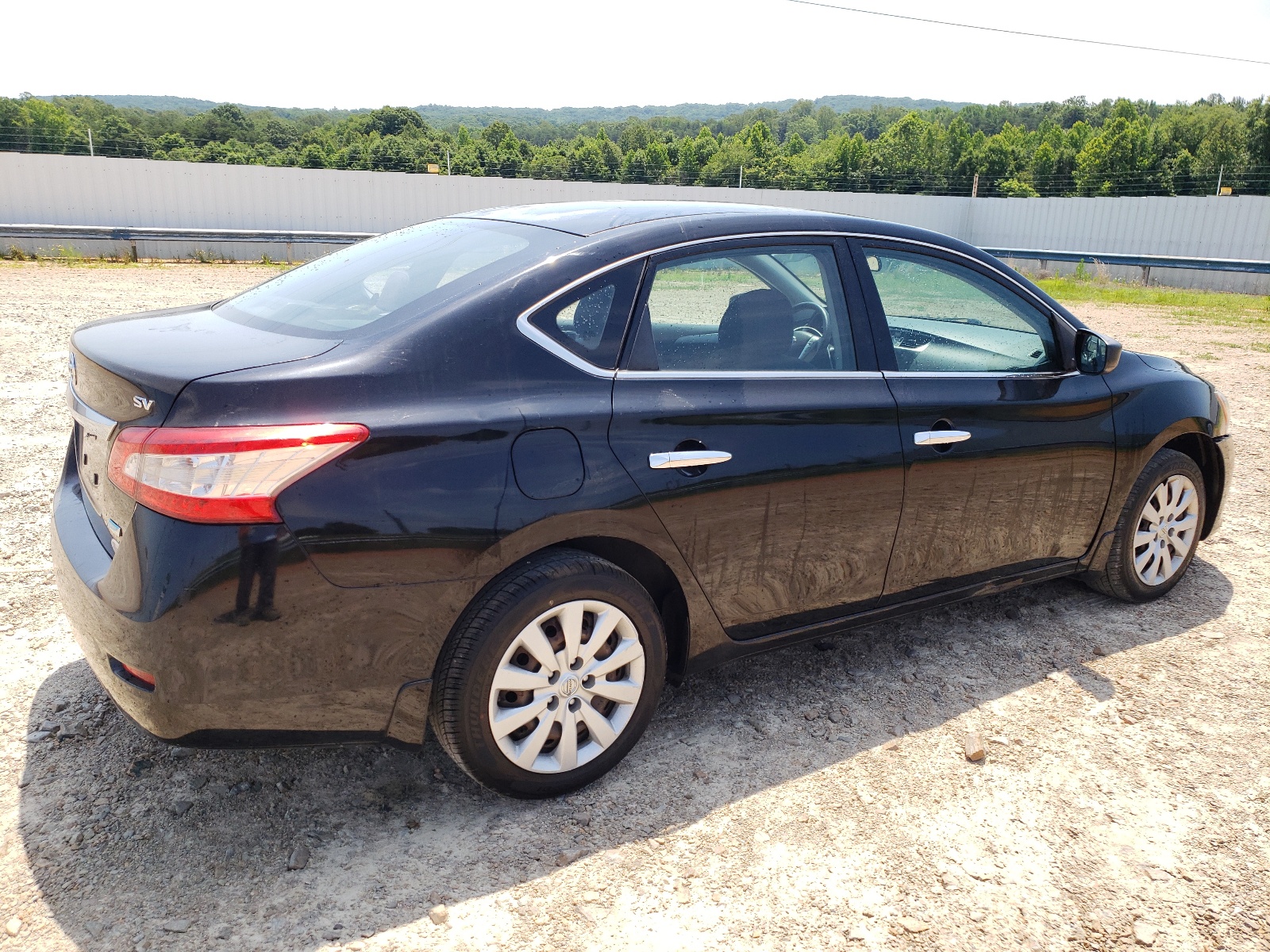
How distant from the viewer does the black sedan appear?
2287 mm

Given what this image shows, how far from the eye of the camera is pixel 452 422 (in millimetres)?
2445

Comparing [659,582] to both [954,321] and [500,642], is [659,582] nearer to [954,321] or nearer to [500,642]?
[500,642]

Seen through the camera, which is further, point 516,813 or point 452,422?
point 516,813

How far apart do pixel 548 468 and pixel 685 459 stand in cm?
45

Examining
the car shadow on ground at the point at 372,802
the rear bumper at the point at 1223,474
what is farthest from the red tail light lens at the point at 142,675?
the rear bumper at the point at 1223,474

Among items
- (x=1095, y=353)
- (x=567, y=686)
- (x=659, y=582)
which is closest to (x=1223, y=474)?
(x=1095, y=353)

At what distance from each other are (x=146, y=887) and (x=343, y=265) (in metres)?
1.99

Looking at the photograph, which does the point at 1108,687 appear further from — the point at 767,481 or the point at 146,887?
the point at 146,887

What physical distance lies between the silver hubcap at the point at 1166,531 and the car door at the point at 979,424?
0.42m

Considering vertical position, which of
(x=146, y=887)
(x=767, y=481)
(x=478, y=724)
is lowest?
(x=146, y=887)

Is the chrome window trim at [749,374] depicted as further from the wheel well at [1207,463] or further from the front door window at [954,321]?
the wheel well at [1207,463]

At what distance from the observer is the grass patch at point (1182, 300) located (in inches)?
658

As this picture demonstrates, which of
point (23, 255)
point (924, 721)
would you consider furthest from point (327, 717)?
point (23, 255)

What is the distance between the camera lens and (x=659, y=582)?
117 inches
